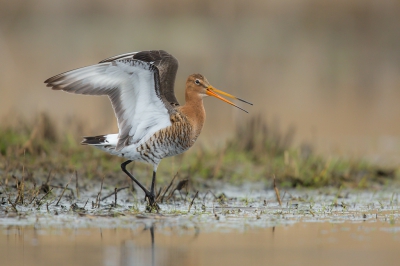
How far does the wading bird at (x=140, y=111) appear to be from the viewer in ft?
25.5

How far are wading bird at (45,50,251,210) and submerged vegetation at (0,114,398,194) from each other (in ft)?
1.96

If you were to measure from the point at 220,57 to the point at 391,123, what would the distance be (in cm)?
697

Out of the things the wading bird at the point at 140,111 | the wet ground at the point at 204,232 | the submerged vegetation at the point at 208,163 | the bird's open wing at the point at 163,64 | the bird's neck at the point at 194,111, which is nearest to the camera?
the wet ground at the point at 204,232

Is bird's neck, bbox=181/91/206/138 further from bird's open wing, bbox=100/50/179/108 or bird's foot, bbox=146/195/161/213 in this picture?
bird's foot, bbox=146/195/161/213

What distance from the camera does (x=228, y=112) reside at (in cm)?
1659

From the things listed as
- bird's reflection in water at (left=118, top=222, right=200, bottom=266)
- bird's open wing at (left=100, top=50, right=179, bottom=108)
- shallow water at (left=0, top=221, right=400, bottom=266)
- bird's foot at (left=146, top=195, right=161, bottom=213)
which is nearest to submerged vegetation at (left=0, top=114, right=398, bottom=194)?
bird's open wing at (left=100, top=50, right=179, bottom=108)

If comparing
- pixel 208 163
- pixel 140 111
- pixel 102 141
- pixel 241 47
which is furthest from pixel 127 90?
pixel 241 47

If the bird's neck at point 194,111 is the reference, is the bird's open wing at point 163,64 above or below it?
above

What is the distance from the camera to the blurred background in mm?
17203

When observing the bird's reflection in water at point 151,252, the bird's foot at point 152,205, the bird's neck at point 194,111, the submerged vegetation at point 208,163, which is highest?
the bird's neck at point 194,111

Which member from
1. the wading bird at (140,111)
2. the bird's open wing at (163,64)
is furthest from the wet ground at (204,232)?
the bird's open wing at (163,64)

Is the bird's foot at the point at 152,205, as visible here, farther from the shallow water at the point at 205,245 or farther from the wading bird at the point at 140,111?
the shallow water at the point at 205,245

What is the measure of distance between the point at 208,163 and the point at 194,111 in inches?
69.6

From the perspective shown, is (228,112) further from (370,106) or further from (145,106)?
(145,106)
